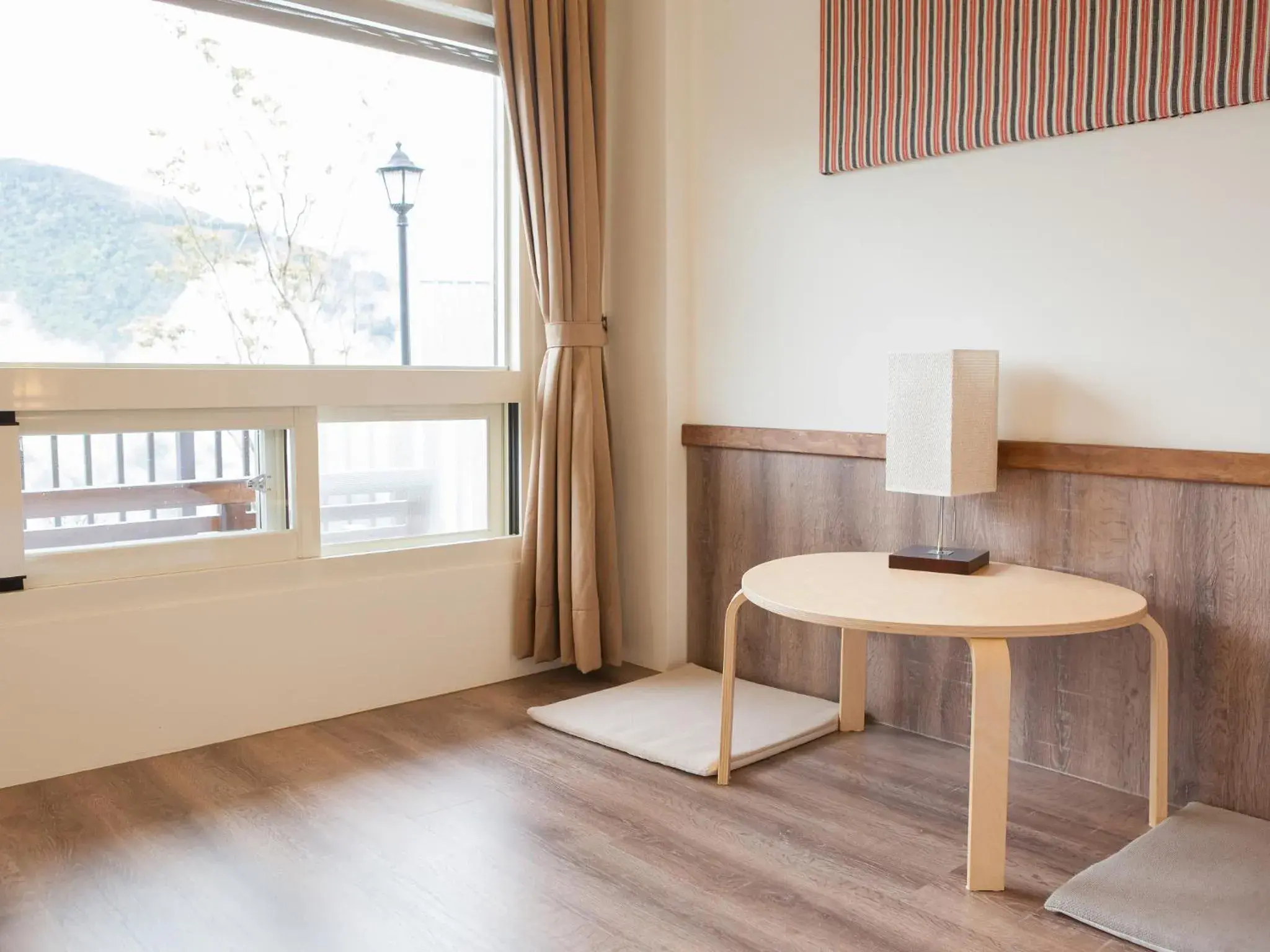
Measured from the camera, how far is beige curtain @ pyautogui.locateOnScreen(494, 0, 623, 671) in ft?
9.86

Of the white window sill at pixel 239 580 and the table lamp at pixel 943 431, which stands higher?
the table lamp at pixel 943 431

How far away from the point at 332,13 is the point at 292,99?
0.25 meters

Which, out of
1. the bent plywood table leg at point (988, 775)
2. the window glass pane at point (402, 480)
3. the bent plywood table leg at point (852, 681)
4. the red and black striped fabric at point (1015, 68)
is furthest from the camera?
the window glass pane at point (402, 480)

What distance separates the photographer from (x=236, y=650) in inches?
105

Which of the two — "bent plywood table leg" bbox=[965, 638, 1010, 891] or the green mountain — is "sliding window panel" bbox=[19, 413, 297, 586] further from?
"bent plywood table leg" bbox=[965, 638, 1010, 891]

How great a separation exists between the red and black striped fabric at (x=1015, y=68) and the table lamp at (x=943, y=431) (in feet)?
1.81

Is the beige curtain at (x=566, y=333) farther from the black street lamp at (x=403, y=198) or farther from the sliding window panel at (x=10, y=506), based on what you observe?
the sliding window panel at (x=10, y=506)

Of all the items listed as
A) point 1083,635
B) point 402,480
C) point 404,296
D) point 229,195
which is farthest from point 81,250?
point 1083,635

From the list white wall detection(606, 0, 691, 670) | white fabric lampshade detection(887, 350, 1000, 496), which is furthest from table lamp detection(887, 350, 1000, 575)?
white wall detection(606, 0, 691, 670)

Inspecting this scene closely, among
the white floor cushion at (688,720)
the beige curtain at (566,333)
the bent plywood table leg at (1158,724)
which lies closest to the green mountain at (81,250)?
Answer: the beige curtain at (566,333)

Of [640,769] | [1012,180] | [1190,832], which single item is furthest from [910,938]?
[1012,180]

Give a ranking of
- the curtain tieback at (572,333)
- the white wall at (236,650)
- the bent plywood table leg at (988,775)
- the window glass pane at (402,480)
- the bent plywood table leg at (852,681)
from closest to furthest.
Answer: the bent plywood table leg at (988,775)
the white wall at (236,650)
the bent plywood table leg at (852,681)
the window glass pane at (402,480)
the curtain tieback at (572,333)

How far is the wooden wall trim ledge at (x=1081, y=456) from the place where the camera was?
211 centimetres

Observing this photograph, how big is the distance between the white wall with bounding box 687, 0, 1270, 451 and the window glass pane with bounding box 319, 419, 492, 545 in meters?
0.70
